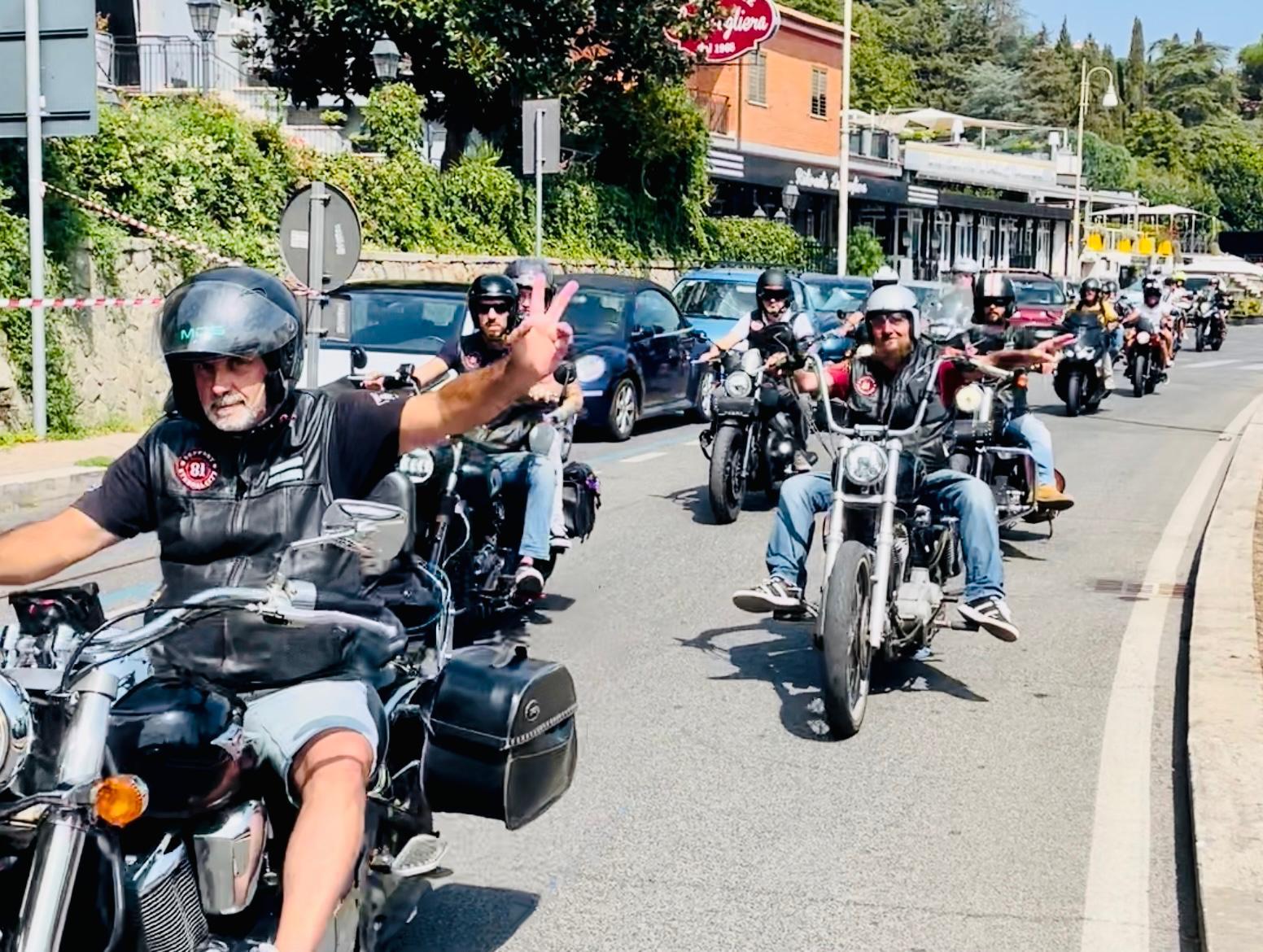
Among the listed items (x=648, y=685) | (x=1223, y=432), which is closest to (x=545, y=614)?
(x=648, y=685)

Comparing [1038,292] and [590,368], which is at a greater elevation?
[1038,292]

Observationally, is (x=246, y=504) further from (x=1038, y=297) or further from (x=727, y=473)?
(x=1038, y=297)

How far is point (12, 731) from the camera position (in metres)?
2.82

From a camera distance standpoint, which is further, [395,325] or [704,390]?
[704,390]

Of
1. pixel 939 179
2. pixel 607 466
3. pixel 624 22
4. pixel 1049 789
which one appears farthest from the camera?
pixel 939 179

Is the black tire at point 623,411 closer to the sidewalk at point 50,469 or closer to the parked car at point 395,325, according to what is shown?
the parked car at point 395,325

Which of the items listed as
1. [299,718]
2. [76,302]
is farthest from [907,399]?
[76,302]

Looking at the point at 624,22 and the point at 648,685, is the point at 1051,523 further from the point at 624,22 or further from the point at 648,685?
the point at 624,22

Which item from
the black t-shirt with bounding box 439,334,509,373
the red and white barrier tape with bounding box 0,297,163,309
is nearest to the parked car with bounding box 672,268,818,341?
the red and white barrier tape with bounding box 0,297,163,309

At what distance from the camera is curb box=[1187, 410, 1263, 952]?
4.53 metres

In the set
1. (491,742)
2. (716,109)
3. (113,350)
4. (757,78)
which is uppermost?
(757,78)

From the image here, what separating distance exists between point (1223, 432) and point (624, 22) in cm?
1438

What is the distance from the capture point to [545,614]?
871cm

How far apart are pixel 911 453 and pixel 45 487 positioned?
297 inches
